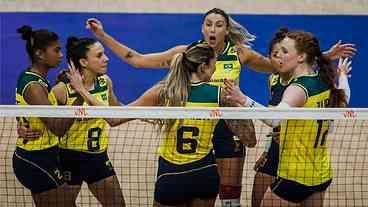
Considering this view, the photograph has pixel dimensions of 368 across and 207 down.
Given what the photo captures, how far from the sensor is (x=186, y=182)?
5.74 m

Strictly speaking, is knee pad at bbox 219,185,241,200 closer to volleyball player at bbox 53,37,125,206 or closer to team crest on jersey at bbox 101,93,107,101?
volleyball player at bbox 53,37,125,206

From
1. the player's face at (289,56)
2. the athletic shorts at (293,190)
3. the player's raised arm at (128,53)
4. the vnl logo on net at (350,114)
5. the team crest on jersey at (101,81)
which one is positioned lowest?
the athletic shorts at (293,190)

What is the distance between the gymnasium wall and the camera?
9773mm

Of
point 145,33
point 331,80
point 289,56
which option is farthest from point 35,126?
point 145,33

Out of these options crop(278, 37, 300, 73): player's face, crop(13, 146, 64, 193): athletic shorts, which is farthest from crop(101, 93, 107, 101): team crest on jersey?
crop(278, 37, 300, 73): player's face

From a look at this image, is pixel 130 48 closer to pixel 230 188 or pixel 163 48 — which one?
pixel 163 48

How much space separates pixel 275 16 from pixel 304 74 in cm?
417

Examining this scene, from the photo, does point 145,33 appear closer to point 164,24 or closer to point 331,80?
point 164,24

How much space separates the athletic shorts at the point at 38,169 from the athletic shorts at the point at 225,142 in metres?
1.39

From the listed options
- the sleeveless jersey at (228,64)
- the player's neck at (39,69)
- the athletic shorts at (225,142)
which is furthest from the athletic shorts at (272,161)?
the player's neck at (39,69)

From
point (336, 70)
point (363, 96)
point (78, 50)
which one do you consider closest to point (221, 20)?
point (78, 50)

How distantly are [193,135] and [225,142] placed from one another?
1.23 metres

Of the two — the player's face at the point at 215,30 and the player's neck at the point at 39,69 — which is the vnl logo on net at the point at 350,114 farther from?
the player's neck at the point at 39,69

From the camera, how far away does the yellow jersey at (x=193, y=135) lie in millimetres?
5816
